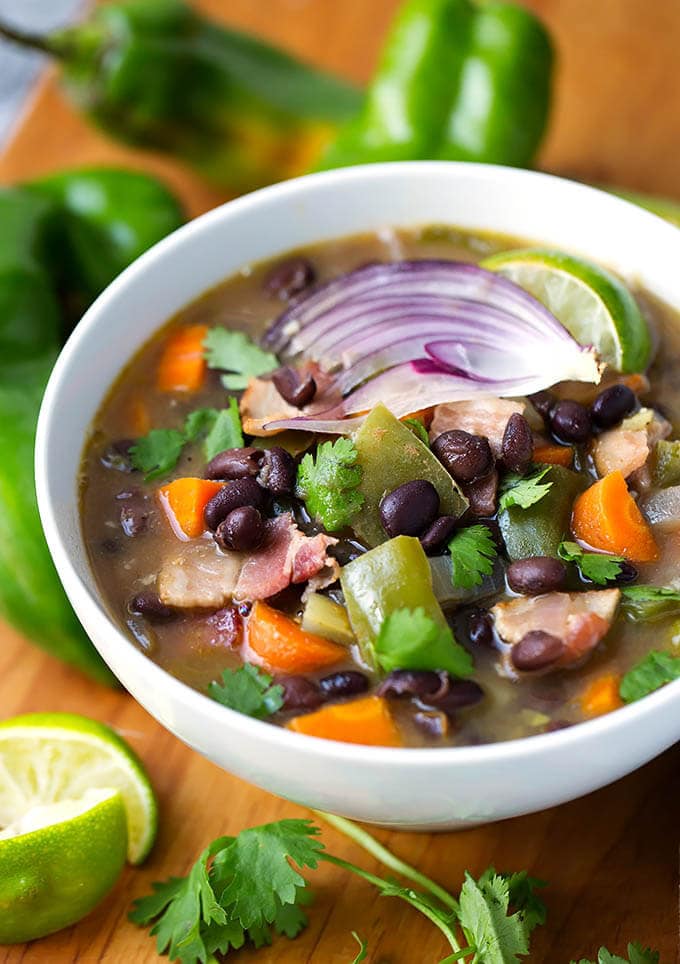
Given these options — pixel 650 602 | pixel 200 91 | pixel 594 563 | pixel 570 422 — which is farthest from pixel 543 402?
pixel 200 91

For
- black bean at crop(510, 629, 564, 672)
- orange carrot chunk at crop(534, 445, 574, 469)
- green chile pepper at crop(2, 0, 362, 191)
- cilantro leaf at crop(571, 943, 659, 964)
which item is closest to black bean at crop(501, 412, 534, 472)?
orange carrot chunk at crop(534, 445, 574, 469)

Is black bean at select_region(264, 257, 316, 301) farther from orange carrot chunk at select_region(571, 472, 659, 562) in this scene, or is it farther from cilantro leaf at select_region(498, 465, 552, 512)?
orange carrot chunk at select_region(571, 472, 659, 562)

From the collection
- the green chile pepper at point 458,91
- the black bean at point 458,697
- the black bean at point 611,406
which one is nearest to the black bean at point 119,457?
the black bean at point 458,697

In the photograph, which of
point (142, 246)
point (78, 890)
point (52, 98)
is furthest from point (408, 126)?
point (78, 890)

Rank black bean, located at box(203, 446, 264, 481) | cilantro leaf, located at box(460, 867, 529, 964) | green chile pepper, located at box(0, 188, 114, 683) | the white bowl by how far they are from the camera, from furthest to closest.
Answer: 1. green chile pepper, located at box(0, 188, 114, 683)
2. black bean, located at box(203, 446, 264, 481)
3. cilantro leaf, located at box(460, 867, 529, 964)
4. the white bowl

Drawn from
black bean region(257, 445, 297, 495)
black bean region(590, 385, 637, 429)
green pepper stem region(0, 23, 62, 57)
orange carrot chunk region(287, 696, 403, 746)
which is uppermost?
black bean region(590, 385, 637, 429)

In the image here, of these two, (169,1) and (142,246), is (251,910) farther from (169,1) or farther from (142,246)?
(169,1)
